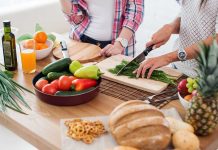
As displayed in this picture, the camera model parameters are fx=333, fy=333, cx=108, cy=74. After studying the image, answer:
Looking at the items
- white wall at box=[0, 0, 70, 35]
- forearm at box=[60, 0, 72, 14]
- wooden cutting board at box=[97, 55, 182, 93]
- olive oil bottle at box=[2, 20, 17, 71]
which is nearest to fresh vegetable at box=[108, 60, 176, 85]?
wooden cutting board at box=[97, 55, 182, 93]

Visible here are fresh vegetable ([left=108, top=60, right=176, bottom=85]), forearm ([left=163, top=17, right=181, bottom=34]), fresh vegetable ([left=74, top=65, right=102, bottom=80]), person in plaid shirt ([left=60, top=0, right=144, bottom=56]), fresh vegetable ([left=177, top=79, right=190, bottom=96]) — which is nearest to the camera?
fresh vegetable ([left=177, top=79, right=190, bottom=96])

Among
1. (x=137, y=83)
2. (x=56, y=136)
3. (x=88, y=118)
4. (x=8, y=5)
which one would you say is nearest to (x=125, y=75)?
(x=137, y=83)

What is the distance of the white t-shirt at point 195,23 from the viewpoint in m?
1.71

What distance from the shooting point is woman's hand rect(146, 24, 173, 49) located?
6.12 ft

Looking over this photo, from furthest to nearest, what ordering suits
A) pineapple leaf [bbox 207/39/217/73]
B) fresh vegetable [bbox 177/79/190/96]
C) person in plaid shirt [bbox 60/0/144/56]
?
person in plaid shirt [bbox 60/0/144/56] → fresh vegetable [bbox 177/79/190/96] → pineapple leaf [bbox 207/39/217/73]

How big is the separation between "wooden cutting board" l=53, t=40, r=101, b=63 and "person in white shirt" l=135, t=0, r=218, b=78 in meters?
0.33

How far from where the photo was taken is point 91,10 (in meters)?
2.20

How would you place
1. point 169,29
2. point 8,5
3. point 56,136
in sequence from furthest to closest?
point 8,5 < point 169,29 < point 56,136

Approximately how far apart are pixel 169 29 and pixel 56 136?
105 centimetres

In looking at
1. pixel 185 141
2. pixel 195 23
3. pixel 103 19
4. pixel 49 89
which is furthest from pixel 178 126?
pixel 103 19

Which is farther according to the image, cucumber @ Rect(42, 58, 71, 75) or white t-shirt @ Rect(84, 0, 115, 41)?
white t-shirt @ Rect(84, 0, 115, 41)

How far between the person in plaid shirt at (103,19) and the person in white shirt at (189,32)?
0.30 metres

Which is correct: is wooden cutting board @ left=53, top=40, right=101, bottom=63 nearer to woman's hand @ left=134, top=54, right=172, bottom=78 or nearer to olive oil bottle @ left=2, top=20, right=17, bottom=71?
olive oil bottle @ left=2, top=20, right=17, bottom=71

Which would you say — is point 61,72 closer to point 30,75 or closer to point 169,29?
point 30,75
